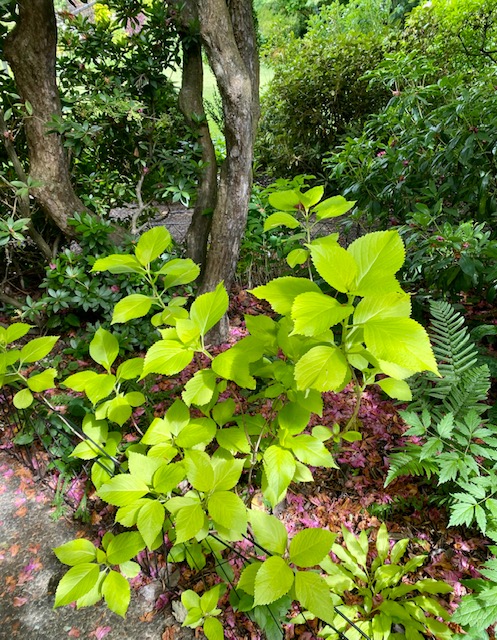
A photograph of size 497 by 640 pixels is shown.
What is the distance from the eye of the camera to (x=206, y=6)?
1.97m

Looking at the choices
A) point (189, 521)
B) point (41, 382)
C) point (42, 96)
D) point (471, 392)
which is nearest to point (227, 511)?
point (189, 521)

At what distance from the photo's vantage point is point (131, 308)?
1061mm

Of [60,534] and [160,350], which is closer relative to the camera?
[160,350]

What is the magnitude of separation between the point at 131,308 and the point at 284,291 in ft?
1.50

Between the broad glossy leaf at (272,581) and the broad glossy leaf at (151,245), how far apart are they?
0.82 m

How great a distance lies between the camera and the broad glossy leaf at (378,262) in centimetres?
74

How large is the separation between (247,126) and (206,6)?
1.95ft

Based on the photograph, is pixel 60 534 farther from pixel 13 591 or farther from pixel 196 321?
pixel 196 321

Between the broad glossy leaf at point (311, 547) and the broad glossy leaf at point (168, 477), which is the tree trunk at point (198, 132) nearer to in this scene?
the broad glossy leaf at point (168, 477)

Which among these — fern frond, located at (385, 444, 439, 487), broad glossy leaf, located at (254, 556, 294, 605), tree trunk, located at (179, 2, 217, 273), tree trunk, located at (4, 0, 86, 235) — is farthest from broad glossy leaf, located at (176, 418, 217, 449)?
tree trunk, located at (179, 2, 217, 273)

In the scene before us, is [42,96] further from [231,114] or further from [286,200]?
[286,200]

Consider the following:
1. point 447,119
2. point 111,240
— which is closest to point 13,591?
point 111,240

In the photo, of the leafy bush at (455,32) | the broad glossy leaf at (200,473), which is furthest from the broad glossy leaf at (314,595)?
the leafy bush at (455,32)

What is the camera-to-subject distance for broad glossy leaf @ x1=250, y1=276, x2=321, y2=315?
838mm
